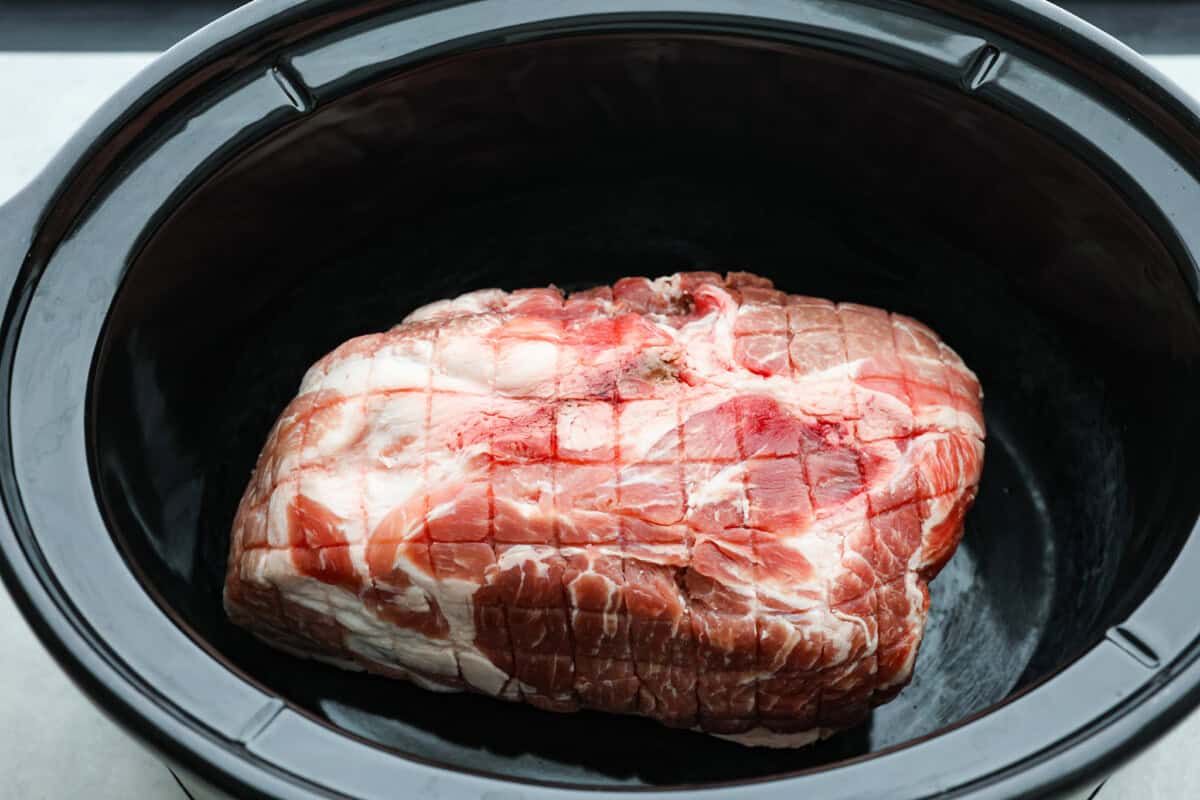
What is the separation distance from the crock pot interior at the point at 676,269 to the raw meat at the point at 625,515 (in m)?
0.18

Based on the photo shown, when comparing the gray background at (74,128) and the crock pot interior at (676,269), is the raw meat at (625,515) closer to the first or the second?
the crock pot interior at (676,269)

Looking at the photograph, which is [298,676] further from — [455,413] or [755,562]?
[755,562]

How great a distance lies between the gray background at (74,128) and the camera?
2.50m

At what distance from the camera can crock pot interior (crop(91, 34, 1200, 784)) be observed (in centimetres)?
233

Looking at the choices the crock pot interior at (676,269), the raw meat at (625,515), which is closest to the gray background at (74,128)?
the crock pot interior at (676,269)

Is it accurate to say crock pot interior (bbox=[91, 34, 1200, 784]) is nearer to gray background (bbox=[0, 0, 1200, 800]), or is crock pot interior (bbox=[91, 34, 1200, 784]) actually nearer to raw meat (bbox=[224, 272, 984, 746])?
raw meat (bbox=[224, 272, 984, 746])

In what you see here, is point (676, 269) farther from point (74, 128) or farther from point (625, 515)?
point (74, 128)

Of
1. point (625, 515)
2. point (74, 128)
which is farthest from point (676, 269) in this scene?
point (74, 128)

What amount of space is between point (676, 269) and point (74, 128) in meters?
1.83

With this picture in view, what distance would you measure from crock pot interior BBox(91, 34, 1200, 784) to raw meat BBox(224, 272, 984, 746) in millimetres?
184

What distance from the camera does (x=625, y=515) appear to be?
84.0 inches

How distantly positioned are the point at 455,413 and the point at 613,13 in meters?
0.88

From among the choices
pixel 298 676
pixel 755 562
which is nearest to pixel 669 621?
pixel 755 562

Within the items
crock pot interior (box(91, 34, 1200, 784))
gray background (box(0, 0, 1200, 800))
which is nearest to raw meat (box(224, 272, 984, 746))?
crock pot interior (box(91, 34, 1200, 784))
